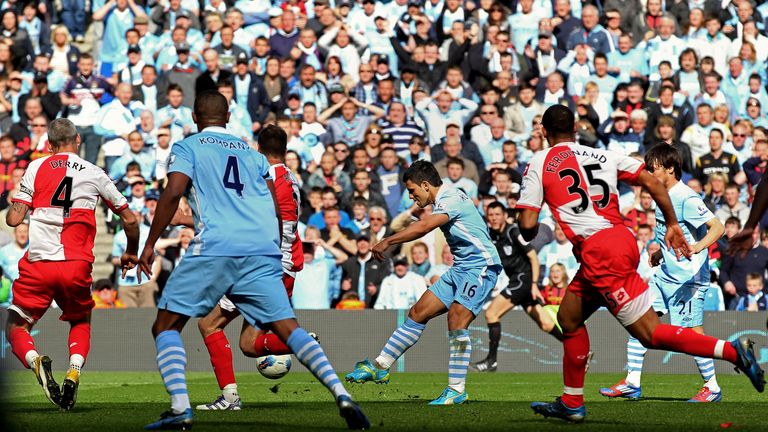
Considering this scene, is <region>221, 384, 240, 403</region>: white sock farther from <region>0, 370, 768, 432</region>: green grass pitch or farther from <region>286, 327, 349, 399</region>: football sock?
<region>286, 327, 349, 399</region>: football sock

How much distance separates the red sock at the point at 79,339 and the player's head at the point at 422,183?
129 inches

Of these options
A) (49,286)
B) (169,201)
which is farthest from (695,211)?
(49,286)

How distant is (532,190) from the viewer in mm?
9586

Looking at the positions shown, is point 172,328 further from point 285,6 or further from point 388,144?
point 285,6

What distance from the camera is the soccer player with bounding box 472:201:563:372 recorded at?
18.1m

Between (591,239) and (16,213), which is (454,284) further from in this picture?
(16,213)

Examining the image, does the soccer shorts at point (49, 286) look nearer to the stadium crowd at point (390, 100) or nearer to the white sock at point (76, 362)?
the white sock at point (76, 362)

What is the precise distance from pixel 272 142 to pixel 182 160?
275cm

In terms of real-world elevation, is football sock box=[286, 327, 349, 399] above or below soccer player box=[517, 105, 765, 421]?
below

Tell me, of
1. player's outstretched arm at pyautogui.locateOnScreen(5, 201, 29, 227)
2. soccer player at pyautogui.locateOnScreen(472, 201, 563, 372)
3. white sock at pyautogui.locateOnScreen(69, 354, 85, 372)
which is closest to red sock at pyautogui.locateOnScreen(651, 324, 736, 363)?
white sock at pyautogui.locateOnScreen(69, 354, 85, 372)

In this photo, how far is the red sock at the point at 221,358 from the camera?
36.3 ft

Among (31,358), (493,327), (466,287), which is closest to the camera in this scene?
(31,358)

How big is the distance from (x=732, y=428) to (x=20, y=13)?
20826 mm

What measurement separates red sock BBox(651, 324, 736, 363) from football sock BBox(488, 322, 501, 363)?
9301 mm
